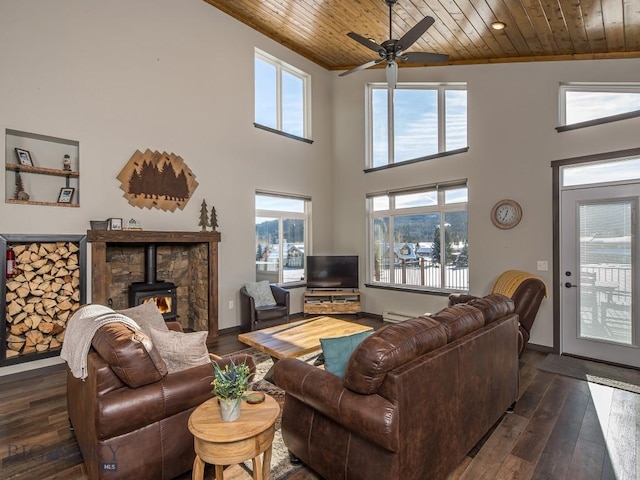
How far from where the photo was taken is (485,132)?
4875 millimetres

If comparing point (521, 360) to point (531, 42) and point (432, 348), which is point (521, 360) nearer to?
point (432, 348)

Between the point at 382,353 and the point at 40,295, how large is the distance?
3958mm

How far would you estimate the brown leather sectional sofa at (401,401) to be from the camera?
162 cm

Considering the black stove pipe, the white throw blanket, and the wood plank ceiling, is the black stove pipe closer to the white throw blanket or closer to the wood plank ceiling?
the white throw blanket

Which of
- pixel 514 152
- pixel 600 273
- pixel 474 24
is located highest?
pixel 474 24

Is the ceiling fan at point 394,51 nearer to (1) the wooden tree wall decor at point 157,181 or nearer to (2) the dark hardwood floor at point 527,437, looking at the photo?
(1) the wooden tree wall decor at point 157,181

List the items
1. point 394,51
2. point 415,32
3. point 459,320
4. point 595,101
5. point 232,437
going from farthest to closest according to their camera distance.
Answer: point 595,101, point 394,51, point 415,32, point 459,320, point 232,437

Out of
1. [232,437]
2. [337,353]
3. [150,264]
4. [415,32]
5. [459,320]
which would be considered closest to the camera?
[232,437]

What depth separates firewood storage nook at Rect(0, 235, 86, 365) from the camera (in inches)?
139

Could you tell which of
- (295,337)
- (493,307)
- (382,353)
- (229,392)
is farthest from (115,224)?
(493,307)

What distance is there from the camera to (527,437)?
2484 mm

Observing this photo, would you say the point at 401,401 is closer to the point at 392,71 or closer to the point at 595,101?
the point at 392,71

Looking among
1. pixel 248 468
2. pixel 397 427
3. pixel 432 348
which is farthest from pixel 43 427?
pixel 432 348

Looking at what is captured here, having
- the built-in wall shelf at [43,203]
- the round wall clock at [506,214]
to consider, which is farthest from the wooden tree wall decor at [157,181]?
the round wall clock at [506,214]
